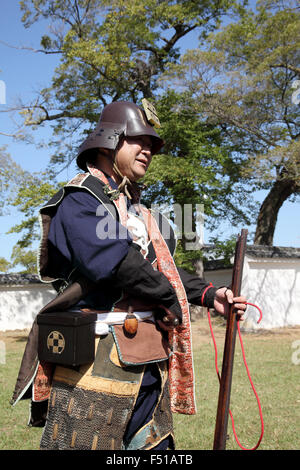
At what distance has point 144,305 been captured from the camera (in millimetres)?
2027

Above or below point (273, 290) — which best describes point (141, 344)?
above

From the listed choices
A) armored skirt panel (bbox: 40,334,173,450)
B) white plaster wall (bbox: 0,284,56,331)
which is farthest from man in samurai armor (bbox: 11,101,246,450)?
white plaster wall (bbox: 0,284,56,331)

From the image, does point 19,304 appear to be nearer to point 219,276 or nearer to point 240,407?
point 219,276

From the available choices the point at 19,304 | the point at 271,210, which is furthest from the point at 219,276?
the point at 19,304

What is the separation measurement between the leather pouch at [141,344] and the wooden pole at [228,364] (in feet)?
0.99

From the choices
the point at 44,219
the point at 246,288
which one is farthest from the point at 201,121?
the point at 44,219

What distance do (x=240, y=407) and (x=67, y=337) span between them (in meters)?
4.16

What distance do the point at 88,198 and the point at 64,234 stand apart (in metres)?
0.20

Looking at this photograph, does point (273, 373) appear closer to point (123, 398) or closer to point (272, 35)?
point (123, 398)

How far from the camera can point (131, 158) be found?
2195mm

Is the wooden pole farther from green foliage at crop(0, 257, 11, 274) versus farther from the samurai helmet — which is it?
green foliage at crop(0, 257, 11, 274)

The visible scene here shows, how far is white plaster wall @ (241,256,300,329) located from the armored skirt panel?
12187 mm

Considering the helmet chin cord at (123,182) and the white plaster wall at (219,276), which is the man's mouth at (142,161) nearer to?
the helmet chin cord at (123,182)

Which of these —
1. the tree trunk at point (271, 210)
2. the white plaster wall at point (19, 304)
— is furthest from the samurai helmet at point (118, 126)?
the white plaster wall at point (19, 304)
